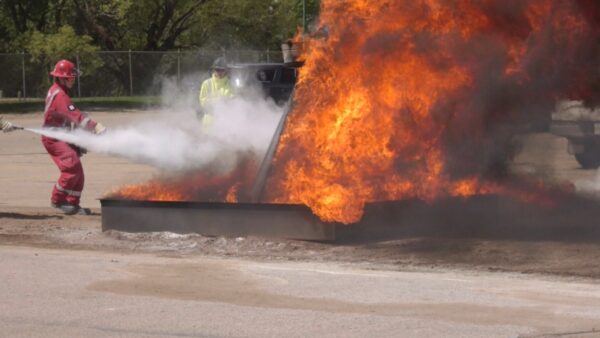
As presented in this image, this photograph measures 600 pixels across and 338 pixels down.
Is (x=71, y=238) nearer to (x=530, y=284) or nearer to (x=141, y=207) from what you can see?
(x=141, y=207)

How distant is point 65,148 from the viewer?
13914 millimetres

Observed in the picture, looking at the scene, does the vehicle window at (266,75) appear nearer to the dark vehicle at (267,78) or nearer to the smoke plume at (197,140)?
the dark vehicle at (267,78)

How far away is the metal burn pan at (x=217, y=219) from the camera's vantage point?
1074cm

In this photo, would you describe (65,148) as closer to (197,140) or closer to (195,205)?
(197,140)

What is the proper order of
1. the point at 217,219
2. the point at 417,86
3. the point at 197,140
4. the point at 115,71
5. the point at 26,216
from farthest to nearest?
the point at 115,71 < the point at 26,216 < the point at 197,140 < the point at 217,219 < the point at 417,86

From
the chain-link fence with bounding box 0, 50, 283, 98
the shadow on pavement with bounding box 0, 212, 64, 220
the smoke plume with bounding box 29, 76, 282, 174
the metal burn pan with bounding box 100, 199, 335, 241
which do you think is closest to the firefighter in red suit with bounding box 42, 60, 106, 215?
the smoke plume with bounding box 29, 76, 282, 174

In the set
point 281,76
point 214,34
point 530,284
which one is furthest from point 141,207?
point 214,34

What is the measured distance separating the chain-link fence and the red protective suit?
31011 mm

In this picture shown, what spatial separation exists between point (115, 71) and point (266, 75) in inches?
1013

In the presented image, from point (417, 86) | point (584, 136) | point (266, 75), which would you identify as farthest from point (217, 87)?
point (266, 75)

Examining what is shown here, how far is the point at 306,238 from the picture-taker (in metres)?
10.8

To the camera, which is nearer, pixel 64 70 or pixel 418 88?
pixel 418 88

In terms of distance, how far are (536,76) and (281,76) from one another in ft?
48.0

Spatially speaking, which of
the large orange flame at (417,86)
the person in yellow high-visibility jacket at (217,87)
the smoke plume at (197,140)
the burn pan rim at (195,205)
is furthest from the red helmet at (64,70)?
the large orange flame at (417,86)
